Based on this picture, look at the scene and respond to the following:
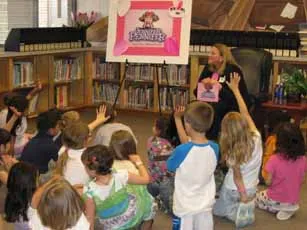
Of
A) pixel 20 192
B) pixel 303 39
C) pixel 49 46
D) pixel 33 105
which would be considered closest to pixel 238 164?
pixel 20 192

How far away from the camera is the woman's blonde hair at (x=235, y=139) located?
379 centimetres

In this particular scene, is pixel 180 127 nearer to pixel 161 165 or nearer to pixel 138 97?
pixel 161 165

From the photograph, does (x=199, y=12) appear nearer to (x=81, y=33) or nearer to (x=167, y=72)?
(x=167, y=72)

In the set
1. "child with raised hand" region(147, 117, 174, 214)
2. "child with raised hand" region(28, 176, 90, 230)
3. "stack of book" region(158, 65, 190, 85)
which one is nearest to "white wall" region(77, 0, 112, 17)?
"stack of book" region(158, 65, 190, 85)

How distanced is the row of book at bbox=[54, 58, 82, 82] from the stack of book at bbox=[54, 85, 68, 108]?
148 millimetres

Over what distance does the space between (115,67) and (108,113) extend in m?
3.98

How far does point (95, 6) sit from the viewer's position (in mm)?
8562

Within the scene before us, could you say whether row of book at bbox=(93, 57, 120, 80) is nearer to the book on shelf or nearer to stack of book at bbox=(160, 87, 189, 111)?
stack of book at bbox=(160, 87, 189, 111)

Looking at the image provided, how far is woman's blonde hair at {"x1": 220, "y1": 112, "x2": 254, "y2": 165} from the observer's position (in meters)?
3.79

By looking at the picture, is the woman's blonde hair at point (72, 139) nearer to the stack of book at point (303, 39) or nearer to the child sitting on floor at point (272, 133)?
the child sitting on floor at point (272, 133)

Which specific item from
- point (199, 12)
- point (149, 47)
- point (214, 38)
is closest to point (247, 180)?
point (149, 47)

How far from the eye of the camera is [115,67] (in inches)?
322

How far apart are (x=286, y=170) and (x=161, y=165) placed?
87 centimetres

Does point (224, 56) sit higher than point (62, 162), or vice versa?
point (224, 56)
